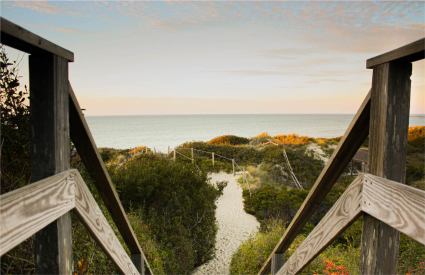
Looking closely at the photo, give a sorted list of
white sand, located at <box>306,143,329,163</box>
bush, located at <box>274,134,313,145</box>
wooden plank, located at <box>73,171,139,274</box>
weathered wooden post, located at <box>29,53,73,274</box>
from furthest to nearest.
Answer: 1. bush, located at <box>274,134,313,145</box>
2. white sand, located at <box>306,143,329,163</box>
3. wooden plank, located at <box>73,171,139,274</box>
4. weathered wooden post, located at <box>29,53,73,274</box>

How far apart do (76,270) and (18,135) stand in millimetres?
1480

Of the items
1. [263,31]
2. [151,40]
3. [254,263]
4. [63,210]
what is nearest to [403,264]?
[254,263]

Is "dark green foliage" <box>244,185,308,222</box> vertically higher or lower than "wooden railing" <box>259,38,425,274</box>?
lower

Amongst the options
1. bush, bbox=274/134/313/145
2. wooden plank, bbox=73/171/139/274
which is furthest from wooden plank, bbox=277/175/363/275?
bush, bbox=274/134/313/145

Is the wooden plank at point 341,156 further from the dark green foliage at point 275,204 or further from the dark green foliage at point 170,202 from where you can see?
the dark green foliage at point 275,204

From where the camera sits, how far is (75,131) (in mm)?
1514

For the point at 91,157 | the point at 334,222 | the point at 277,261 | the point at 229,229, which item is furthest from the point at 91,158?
the point at 229,229

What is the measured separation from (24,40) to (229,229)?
423 inches

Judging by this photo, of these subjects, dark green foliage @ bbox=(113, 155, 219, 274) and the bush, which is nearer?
dark green foliage @ bbox=(113, 155, 219, 274)

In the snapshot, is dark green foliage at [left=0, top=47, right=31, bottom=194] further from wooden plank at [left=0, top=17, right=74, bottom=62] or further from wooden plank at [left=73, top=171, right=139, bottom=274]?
wooden plank at [left=0, top=17, right=74, bottom=62]

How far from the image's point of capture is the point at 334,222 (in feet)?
5.23

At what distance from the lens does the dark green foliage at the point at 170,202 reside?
22.1 feet

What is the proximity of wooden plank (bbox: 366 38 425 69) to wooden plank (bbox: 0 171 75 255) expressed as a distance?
1.18m

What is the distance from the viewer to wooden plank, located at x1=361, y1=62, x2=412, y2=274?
122 centimetres
